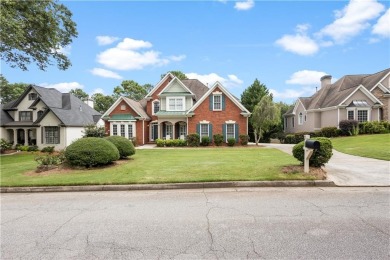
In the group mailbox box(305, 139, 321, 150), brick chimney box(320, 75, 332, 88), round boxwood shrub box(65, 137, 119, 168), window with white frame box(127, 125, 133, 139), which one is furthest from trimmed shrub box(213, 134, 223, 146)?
brick chimney box(320, 75, 332, 88)

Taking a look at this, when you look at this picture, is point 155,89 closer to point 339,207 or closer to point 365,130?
point 365,130

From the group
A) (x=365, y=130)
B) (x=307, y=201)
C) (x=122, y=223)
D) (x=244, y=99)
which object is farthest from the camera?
(x=244, y=99)

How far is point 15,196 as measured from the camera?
7602 mm

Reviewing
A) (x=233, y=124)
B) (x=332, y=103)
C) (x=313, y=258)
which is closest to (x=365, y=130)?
(x=332, y=103)

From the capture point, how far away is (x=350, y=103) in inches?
1067

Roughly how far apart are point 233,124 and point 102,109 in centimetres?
4650

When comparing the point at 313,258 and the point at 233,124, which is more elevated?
the point at 233,124

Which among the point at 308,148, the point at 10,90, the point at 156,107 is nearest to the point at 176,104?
the point at 156,107

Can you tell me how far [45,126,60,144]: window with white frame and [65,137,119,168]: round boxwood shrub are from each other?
20431 millimetres

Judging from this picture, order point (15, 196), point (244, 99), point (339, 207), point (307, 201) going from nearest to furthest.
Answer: point (339, 207) → point (307, 201) → point (15, 196) → point (244, 99)

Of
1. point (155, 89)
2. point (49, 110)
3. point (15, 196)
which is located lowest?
point (15, 196)

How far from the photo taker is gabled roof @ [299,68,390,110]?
27516mm

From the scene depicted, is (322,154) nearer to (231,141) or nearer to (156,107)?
(231,141)

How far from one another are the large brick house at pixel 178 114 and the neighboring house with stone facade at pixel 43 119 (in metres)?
4.76
